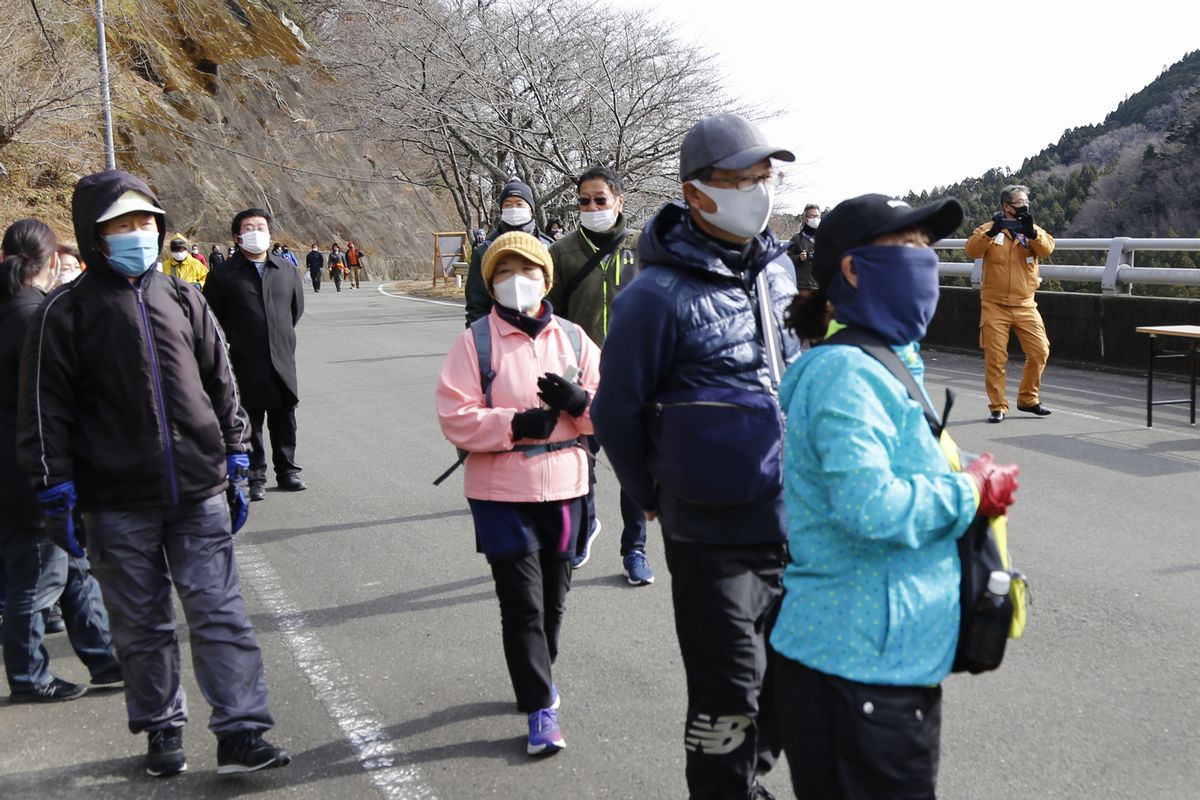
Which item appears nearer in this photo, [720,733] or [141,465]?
[720,733]

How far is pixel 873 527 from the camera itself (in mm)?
2248

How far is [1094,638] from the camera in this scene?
4906 millimetres

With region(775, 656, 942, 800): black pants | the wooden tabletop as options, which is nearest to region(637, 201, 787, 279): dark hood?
region(775, 656, 942, 800): black pants

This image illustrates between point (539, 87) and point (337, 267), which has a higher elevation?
point (539, 87)

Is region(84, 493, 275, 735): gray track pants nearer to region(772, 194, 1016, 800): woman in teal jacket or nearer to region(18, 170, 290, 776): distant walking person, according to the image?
region(18, 170, 290, 776): distant walking person

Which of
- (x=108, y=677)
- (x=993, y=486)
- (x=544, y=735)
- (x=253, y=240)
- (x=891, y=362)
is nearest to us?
(x=993, y=486)

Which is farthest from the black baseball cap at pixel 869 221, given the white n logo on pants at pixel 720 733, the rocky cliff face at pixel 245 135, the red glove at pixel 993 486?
the rocky cliff face at pixel 245 135

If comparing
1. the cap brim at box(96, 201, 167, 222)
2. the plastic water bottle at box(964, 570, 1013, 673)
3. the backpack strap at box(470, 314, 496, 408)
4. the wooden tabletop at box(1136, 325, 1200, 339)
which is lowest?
the wooden tabletop at box(1136, 325, 1200, 339)

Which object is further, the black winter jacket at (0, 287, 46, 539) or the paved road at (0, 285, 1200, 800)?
the black winter jacket at (0, 287, 46, 539)

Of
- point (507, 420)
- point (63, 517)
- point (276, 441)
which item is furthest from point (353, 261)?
Result: point (507, 420)

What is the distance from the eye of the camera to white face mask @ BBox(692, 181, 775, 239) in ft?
10.3

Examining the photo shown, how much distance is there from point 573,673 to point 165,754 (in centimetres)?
159

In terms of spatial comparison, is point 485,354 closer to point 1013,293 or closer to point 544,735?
point 544,735

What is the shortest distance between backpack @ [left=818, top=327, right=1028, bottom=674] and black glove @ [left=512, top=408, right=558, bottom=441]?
1714 millimetres
